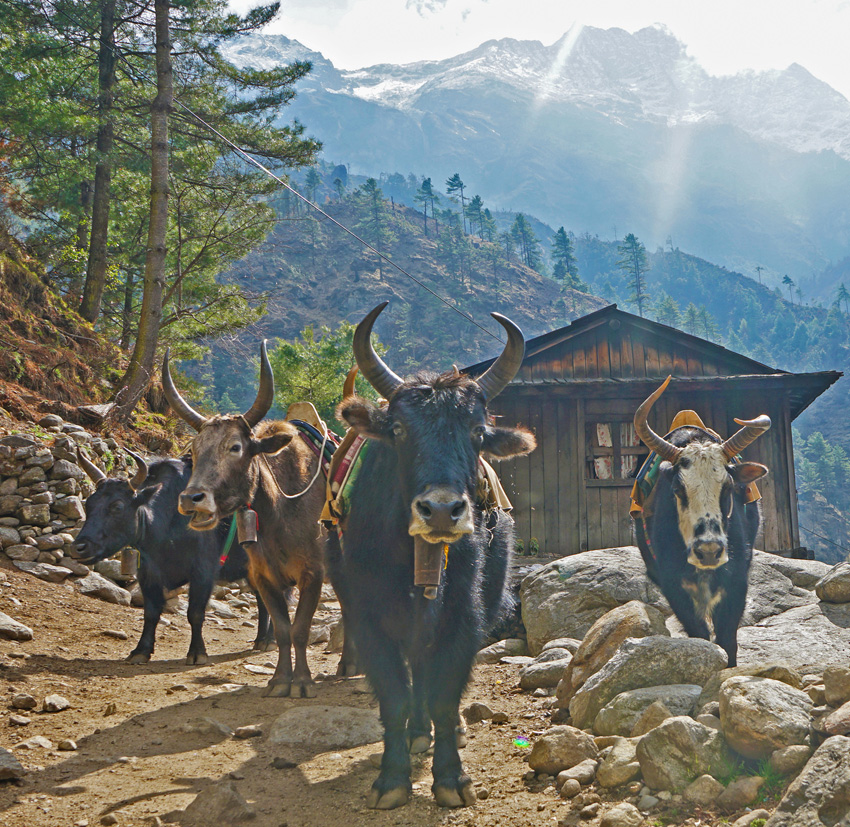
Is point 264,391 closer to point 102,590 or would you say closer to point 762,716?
point 762,716

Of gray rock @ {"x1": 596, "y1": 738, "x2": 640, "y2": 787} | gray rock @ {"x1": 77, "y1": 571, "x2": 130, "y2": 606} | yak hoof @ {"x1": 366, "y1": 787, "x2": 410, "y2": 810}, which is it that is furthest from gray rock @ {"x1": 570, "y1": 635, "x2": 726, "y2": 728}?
gray rock @ {"x1": 77, "y1": 571, "x2": 130, "y2": 606}

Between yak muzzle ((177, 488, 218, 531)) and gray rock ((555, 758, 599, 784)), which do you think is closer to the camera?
gray rock ((555, 758, 599, 784))

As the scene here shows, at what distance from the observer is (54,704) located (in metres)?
5.08

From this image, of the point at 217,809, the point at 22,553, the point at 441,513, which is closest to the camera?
the point at 441,513

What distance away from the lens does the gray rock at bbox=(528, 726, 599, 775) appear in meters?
3.82

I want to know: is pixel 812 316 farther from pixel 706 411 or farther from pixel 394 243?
pixel 706 411

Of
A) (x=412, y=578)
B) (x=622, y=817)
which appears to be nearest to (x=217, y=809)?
(x=412, y=578)

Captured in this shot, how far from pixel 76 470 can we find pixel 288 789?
24.6 ft

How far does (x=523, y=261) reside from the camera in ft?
471

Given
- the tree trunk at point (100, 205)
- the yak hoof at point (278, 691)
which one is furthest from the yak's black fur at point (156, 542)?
the tree trunk at point (100, 205)

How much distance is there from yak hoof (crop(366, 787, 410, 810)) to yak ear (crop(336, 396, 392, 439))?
1.75m

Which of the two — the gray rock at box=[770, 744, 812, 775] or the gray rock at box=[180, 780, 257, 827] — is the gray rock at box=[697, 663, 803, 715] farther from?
the gray rock at box=[180, 780, 257, 827]

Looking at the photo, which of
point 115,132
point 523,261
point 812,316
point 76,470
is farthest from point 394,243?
point 76,470

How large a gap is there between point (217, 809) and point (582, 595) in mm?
4673
